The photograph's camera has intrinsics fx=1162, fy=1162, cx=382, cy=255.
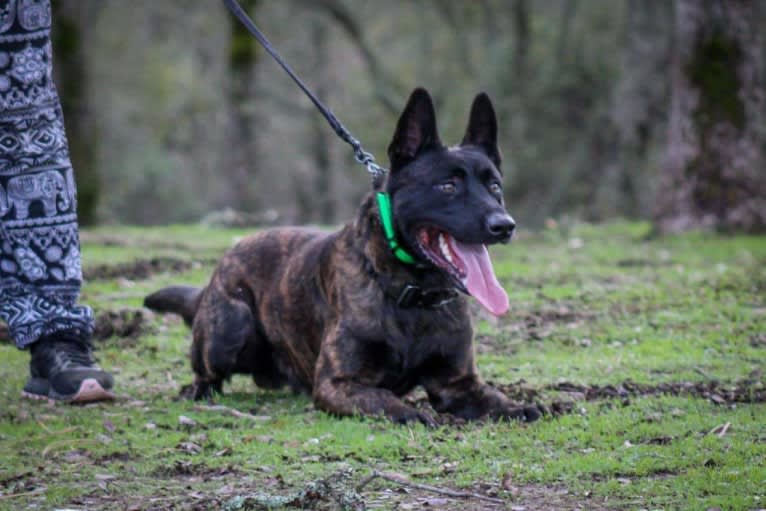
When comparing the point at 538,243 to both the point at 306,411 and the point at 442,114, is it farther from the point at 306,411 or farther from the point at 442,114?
the point at 442,114

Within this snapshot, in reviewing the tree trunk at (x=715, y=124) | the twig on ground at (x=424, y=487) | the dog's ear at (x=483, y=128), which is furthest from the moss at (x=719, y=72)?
the twig on ground at (x=424, y=487)

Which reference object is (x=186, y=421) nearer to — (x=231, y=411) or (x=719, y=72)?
(x=231, y=411)

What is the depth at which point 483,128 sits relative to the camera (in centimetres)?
Result: 655

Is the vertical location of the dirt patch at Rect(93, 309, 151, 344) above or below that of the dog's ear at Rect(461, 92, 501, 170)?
below

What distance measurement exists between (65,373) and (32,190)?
1.08 metres

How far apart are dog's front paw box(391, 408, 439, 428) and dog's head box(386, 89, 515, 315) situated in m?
0.65

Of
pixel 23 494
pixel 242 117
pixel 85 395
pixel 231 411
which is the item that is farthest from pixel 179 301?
pixel 242 117

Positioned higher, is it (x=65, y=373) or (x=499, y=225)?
(x=499, y=225)

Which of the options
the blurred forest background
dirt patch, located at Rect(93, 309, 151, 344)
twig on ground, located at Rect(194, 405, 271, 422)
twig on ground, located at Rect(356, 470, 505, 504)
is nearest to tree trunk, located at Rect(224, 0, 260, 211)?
the blurred forest background

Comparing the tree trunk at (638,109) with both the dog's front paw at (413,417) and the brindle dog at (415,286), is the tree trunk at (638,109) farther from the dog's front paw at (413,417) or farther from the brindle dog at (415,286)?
the dog's front paw at (413,417)

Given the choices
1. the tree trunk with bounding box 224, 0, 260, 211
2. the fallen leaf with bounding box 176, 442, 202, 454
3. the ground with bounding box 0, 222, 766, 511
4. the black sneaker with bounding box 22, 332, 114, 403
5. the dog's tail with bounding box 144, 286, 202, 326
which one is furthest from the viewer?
the tree trunk with bounding box 224, 0, 260, 211

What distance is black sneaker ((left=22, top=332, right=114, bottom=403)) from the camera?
22.1 feet

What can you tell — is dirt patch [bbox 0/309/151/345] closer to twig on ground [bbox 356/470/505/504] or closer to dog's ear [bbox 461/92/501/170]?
dog's ear [bbox 461/92/501/170]

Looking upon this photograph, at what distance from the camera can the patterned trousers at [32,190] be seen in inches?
260
